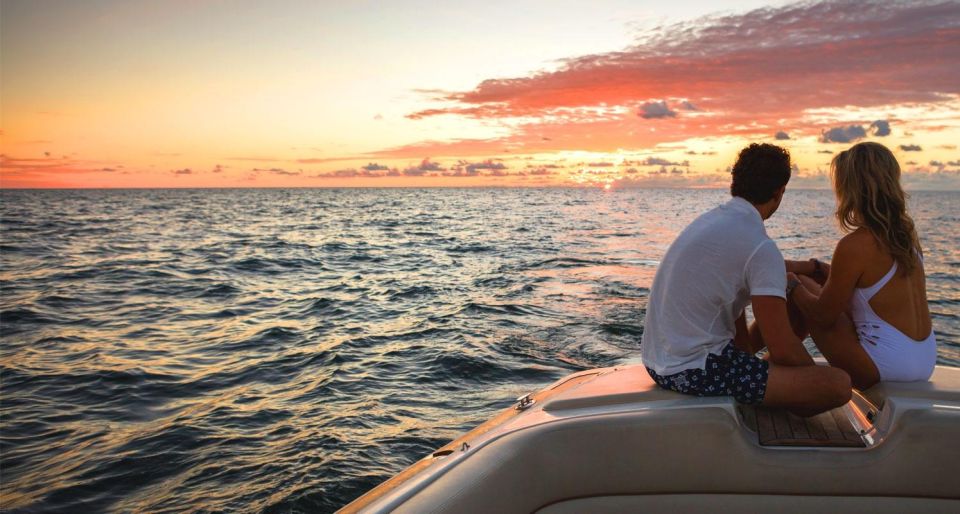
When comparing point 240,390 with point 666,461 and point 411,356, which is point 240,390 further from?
point 666,461

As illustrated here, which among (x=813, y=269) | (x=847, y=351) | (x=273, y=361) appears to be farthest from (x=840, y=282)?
(x=273, y=361)

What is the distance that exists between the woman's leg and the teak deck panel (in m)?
0.21

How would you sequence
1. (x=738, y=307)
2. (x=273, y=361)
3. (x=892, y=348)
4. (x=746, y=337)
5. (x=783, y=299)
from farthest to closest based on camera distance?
(x=273, y=361)
(x=746, y=337)
(x=892, y=348)
(x=738, y=307)
(x=783, y=299)

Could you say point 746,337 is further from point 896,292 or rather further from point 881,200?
point 881,200

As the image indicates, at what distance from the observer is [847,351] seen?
3.38 metres

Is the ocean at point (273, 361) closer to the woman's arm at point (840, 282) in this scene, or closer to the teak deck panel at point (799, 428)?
the teak deck panel at point (799, 428)

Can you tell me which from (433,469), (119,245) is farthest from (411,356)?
(119,245)

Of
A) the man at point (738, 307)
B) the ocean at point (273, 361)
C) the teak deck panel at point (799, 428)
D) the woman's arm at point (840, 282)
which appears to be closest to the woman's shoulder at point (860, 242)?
the woman's arm at point (840, 282)

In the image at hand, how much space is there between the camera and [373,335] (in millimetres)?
10398

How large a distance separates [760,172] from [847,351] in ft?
3.65

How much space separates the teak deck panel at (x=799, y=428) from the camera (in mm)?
2806

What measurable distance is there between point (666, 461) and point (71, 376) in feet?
26.6

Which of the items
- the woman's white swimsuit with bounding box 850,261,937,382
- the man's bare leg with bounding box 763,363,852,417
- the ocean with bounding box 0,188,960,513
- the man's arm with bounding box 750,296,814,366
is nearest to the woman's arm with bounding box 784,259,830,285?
the woman's white swimsuit with bounding box 850,261,937,382

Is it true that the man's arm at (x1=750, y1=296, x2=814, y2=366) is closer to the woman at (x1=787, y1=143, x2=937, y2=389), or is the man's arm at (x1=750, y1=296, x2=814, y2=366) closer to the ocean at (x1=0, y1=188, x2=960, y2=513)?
the woman at (x1=787, y1=143, x2=937, y2=389)
